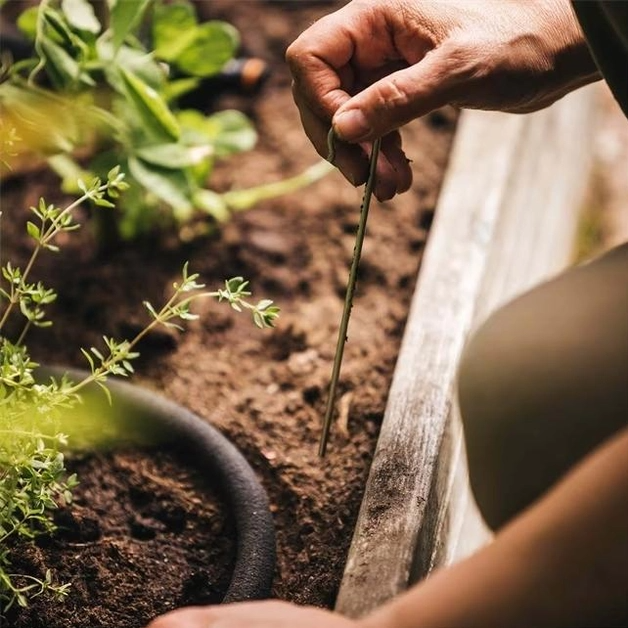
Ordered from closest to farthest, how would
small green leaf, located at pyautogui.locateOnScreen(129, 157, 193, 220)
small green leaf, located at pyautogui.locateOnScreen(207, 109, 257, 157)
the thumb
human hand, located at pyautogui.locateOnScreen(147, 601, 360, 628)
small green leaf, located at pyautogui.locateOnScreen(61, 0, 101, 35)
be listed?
human hand, located at pyautogui.locateOnScreen(147, 601, 360, 628)
the thumb
small green leaf, located at pyautogui.locateOnScreen(61, 0, 101, 35)
small green leaf, located at pyautogui.locateOnScreen(129, 157, 193, 220)
small green leaf, located at pyautogui.locateOnScreen(207, 109, 257, 157)

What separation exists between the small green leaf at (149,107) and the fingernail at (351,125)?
1.44 feet

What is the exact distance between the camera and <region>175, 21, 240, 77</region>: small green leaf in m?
1.64

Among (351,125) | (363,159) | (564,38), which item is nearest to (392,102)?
(351,125)

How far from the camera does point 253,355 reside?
171 centimetres

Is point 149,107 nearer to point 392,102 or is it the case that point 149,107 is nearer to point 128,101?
point 128,101

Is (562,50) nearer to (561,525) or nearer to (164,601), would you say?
(561,525)

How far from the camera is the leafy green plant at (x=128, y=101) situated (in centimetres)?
143

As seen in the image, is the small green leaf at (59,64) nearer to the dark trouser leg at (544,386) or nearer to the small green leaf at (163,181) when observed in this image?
the small green leaf at (163,181)

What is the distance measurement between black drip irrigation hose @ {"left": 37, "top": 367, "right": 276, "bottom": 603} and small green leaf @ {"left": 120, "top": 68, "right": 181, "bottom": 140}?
43cm

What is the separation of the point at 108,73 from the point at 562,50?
2.48 feet

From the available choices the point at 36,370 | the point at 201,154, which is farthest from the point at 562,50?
the point at 36,370

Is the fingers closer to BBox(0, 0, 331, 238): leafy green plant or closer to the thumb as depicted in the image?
the thumb

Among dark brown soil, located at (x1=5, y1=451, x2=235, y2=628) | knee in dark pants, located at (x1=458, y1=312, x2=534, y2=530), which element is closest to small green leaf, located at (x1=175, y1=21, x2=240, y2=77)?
dark brown soil, located at (x1=5, y1=451, x2=235, y2=628)

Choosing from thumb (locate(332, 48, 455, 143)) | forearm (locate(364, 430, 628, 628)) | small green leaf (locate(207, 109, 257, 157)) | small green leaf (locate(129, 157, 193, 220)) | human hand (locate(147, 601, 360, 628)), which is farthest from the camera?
small green leaf (locate(207, 109, 257, 157))
